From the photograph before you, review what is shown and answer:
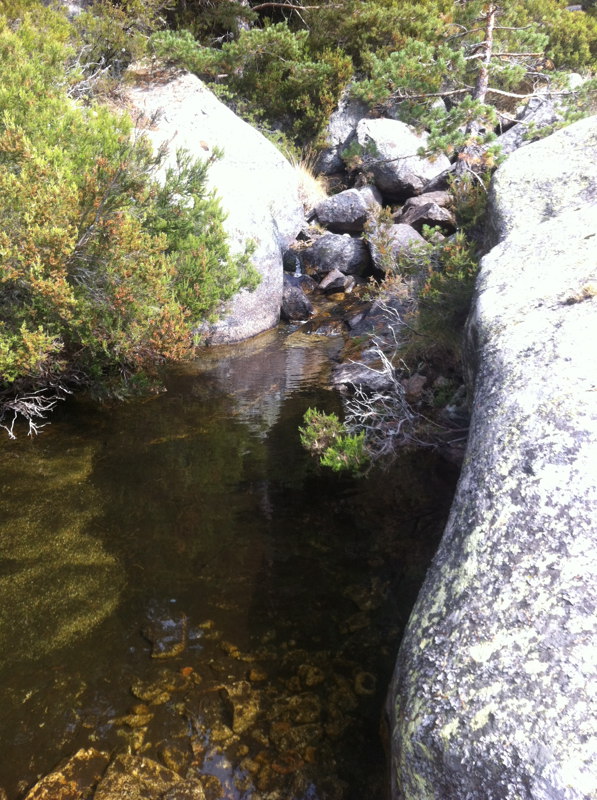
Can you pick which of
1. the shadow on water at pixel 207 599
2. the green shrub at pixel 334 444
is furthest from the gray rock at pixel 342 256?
the green shrub at pixel 334 444

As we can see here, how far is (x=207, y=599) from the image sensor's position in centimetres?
459

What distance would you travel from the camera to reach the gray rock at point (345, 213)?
1603 centimetres

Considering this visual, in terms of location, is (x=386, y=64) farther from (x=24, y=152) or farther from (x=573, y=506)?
(x=573, y=506)

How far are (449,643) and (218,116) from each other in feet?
52.5

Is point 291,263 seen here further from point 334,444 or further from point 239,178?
point 334,444

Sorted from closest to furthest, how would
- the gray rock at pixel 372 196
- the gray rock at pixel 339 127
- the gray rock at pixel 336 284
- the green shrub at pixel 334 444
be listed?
the green shrub at pixel 334 444 → the gray rock at pixel 336 284 → the gray rock at pixel 372 196 → the gray rock at pixel 339 127

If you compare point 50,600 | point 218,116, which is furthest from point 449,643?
point 218,116

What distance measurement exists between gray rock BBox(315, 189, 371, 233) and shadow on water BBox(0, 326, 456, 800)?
10086 mm

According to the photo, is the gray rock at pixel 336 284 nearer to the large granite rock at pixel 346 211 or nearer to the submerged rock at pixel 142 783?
the large granite rock at pixel 346 211

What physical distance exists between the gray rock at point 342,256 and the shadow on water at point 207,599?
8057 mm

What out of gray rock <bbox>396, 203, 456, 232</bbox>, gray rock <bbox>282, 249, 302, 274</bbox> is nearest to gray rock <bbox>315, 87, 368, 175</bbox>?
gray rock <bbox>396, 203, 456, 232</bbox>

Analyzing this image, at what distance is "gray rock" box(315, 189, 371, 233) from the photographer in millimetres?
16031

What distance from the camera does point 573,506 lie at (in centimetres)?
258

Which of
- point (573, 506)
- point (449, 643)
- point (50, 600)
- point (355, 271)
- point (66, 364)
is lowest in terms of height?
point (355, 271)
